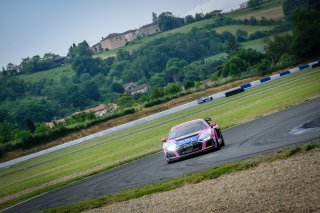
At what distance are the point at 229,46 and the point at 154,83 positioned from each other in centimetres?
3377

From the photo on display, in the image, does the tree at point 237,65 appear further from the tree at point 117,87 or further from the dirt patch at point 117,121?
the tree at point 117,87

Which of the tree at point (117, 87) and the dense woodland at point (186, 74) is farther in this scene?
the tree at point (117, 87)

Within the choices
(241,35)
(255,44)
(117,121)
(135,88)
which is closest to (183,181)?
(117,121)

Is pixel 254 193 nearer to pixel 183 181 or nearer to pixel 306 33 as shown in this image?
pixel 183 181

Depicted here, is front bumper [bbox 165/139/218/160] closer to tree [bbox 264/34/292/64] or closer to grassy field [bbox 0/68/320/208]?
grassy field [bbox 0/68/320/208]

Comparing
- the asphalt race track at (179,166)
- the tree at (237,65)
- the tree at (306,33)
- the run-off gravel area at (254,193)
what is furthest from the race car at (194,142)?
the tree at (237,65)

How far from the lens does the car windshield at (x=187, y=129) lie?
1650cm

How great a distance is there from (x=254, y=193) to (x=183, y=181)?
11.8ft

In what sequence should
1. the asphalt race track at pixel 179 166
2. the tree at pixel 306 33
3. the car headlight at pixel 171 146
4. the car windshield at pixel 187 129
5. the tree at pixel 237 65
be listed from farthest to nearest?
1. the tree at pixel 237 65
2. the tree at pixel 306 33
3. the car windshield at pixel 187 129
4. the car headlight at pixel 171 146
5. the asphalt race track at pixel 179 166

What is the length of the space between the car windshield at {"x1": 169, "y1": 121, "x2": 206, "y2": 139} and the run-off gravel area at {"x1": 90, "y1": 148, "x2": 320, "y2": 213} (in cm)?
589

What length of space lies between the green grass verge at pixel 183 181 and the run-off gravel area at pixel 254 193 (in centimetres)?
44

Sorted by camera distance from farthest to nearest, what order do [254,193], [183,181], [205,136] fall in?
[205,136], [183,181], [254,193]

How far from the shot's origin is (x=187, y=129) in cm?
1691

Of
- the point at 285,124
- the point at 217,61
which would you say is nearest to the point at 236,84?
the point at 285,124
